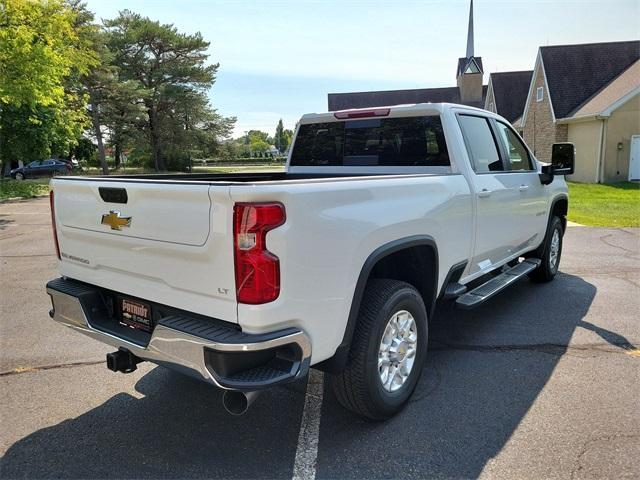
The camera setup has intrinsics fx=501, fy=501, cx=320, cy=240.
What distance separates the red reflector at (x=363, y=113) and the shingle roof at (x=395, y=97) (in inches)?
2101

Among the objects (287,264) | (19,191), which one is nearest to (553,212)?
(287,264)

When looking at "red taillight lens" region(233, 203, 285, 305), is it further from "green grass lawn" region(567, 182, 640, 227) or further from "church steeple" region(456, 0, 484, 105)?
"church steeple" region(456, 0, 484, 105)

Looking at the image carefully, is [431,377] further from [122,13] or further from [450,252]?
[122,13]

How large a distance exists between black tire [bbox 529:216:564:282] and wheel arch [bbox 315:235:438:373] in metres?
3.16

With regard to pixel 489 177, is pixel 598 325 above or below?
below

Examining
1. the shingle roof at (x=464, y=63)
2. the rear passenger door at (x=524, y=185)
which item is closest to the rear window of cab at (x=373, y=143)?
the rear passenger door at (x=524, y=185)

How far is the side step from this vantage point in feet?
13.2

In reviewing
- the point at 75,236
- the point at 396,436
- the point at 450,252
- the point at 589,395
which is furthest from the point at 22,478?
the point at 589,395

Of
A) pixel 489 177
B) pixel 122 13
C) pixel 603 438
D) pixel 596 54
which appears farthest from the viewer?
pixel 122 13

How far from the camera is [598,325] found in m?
4.95

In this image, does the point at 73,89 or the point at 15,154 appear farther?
the point at 73,89

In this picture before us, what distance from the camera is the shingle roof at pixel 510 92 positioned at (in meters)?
35.5

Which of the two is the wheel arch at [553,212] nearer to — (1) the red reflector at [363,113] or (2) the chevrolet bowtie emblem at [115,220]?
(1) the red reflector at [363,113]

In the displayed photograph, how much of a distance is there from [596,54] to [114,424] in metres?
30.4
